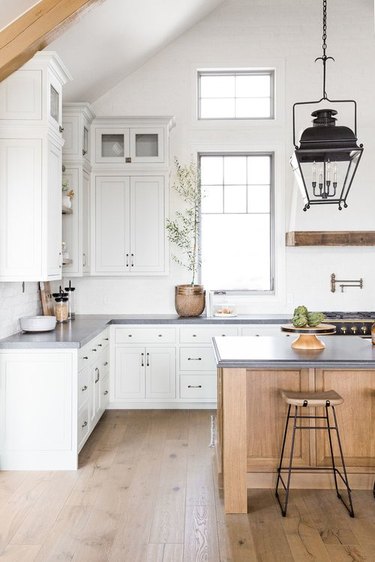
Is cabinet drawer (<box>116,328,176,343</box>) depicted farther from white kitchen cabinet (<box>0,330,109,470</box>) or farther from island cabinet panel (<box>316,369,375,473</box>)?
island cabinet panel (<box>316,369,375,473</box>)

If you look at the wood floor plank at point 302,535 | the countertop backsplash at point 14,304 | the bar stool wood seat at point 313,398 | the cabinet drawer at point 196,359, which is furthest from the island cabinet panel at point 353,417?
the countertop backsplash at point 14,304

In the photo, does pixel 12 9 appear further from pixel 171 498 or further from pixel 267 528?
pixel 267 528

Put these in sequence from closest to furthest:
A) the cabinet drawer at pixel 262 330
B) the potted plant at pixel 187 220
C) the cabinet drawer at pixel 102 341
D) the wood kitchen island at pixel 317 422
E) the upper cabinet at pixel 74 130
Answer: the wood kitchen island at pixel 317 422 < the cabinet drawer at pixel 102 341 < the upper cabinet at pixel 74 130 < the cabinet drawer at pixel 262 330 < the potted plant at pixel 187 220

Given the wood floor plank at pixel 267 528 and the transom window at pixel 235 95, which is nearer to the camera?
the wood floor plank at pixel 267 528

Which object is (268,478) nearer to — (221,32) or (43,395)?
(43,395)

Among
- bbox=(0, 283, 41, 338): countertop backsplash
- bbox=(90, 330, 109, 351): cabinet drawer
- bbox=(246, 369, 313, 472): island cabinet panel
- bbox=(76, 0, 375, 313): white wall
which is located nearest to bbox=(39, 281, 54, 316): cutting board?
bbox=(0, 283, 41, 338): countertop backsplash

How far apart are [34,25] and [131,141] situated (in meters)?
2.16

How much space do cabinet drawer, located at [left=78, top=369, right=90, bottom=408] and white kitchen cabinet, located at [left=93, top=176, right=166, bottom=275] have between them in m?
1.70

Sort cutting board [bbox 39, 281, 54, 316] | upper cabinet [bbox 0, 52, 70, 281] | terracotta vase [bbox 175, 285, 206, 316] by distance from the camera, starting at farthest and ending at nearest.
→ terracotta vase [bbox 175, 285, 206, 316] → cutting board [bbox 39, 281, 54, 316] → upper cabinet [bbox 0, 52, 70, 281]

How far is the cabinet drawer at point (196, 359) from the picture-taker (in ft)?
18.1

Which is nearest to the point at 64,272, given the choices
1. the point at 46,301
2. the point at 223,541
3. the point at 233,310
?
the point at 46,301

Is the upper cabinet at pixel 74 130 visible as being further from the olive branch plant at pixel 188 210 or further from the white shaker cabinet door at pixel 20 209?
the white shaker cabinet door at pixel 20 209

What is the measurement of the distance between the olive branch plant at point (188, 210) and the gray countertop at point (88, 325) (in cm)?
63

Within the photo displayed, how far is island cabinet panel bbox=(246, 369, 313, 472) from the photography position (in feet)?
11.6
